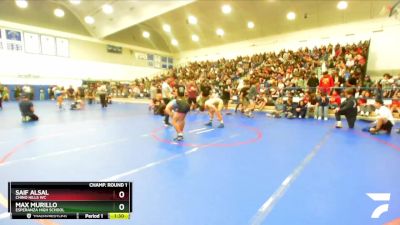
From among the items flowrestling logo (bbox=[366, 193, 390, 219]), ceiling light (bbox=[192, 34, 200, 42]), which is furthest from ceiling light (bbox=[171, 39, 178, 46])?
flowrestling logo (bbox=[366, 193, 390, 219])

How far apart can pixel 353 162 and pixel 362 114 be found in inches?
280

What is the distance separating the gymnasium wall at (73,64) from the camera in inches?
775

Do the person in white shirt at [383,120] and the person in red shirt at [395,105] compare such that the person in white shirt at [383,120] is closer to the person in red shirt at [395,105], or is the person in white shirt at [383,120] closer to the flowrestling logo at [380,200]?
the person in red shirt at [395,105]

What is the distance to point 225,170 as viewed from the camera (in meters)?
3.63

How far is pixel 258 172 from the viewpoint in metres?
3.54

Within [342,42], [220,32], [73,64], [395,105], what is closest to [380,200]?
[395,105]

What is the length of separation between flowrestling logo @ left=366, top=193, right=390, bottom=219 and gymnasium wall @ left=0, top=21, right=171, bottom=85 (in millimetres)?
24806

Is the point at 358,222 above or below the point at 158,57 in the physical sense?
below

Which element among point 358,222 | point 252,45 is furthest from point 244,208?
point 252,45

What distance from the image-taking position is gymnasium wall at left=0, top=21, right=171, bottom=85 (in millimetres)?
19688

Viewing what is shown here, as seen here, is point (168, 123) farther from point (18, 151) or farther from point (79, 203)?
point (79, 203)

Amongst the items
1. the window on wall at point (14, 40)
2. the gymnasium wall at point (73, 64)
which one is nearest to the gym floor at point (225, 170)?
the gymnasium wall at point (73, 64)

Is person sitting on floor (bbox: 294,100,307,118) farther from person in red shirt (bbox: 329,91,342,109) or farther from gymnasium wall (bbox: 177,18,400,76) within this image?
gymnasium wall (bbox: 177,18,400,76)
